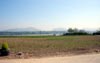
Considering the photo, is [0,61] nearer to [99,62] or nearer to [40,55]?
[40,55]

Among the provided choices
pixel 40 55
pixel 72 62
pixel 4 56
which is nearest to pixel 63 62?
pixel 72 62

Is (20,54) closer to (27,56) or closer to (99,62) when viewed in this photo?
(27,56)

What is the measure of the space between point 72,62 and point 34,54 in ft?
14.3

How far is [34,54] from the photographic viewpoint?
18.3m

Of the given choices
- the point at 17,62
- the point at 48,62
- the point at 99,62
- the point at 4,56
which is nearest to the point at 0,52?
the point at 4,56

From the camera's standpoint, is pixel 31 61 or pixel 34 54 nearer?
pixel 31 61

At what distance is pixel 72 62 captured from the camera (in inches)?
586

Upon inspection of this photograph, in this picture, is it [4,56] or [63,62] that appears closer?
[63,62]

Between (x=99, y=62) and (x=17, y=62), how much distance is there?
5256 mm

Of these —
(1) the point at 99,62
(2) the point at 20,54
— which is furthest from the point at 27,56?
(1) the point at 99,62

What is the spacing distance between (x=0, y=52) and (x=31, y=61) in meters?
3.89

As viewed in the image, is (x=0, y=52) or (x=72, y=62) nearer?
(x=72, y=62)

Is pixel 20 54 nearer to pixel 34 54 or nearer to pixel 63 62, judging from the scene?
pixel 34 54

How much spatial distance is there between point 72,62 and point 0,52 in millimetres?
6140
